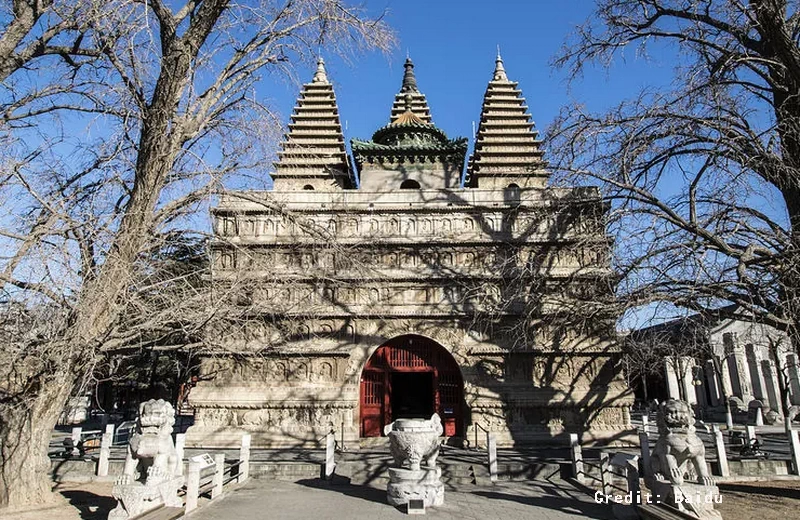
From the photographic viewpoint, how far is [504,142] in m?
25.9

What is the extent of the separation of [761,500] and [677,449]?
3.59m

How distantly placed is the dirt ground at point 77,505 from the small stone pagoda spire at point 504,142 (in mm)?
19101

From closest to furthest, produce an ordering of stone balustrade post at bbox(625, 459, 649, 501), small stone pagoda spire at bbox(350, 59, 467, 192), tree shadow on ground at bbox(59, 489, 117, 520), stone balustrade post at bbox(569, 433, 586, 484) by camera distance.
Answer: stone balustrade post at bbox(625, 459, 649, 501), tree shadow on ground at bbox(59, 489, 117, 520), stone balustrade post at bbox(569, 433, 586, 484), small stone pagoda spire at bbox(350, 59, 467, 192)

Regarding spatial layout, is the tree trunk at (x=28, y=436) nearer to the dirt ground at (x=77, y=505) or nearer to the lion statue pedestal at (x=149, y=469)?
the dirt ground at (x=77, y=505)

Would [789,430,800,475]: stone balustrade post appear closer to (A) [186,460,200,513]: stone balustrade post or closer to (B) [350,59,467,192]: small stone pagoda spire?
(A) [186,460,200,513]: stone balustrade post

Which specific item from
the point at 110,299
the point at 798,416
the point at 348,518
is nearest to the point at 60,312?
the point at 110,299

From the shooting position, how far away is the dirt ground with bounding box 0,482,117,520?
8701mm

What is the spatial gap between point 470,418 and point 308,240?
771 cm

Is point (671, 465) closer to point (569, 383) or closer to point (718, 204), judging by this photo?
point (718, 204)

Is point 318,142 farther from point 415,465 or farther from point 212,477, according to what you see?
point 415,465

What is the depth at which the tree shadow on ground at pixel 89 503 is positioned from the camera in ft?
30.3

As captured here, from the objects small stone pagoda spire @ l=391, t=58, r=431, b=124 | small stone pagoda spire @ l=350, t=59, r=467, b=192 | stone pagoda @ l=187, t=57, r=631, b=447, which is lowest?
stone pagoda @ l=187, t=57, r=631, b=447

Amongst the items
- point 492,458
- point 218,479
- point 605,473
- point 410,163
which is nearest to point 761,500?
point 605,473

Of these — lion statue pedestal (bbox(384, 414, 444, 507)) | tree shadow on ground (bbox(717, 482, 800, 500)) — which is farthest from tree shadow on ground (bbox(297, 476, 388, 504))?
tree shadow on ground (bbox(717, 482, 800, 500))
